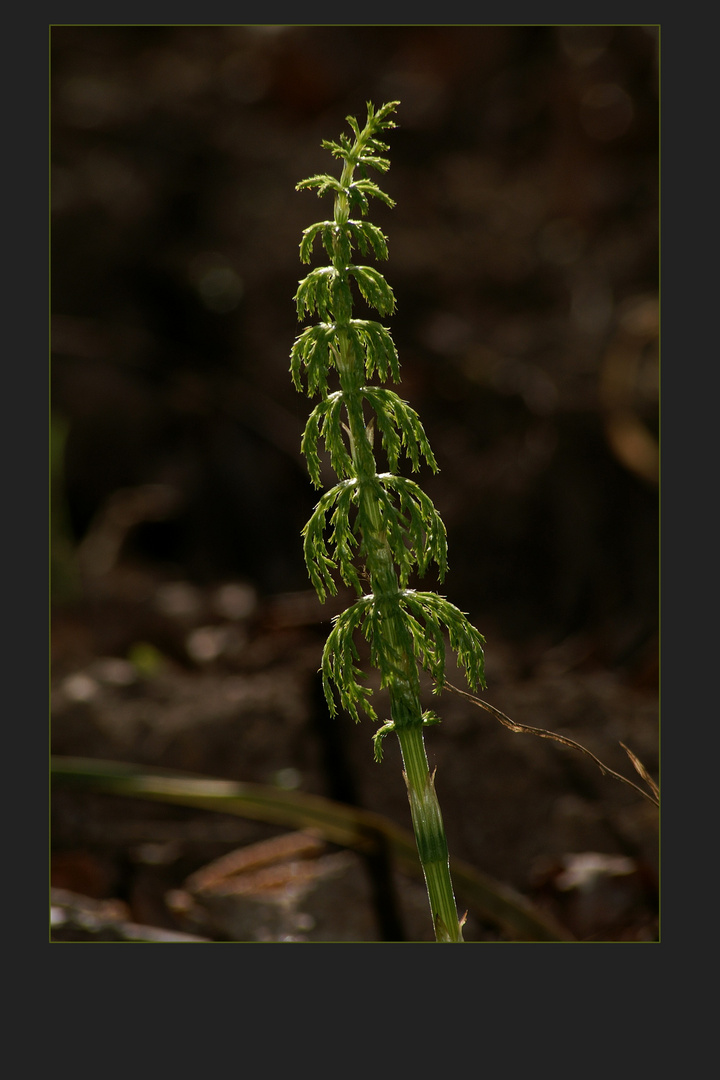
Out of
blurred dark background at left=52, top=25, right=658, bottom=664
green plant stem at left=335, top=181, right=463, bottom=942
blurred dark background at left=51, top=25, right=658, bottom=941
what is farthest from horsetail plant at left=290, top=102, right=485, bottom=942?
blurred dark background at left=52, top=25, right=658, bottom=664

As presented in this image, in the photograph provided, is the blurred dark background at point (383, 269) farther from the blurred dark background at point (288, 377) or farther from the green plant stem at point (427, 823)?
the green plant stem at point (427, 823)

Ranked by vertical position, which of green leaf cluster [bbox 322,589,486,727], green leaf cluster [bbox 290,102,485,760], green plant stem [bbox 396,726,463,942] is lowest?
green plant stem [bbox 396,726,463,942]

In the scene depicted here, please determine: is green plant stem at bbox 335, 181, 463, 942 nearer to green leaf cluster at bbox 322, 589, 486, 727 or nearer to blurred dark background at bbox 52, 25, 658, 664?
green leaf cluster at bbox 322, 589, 486, 727

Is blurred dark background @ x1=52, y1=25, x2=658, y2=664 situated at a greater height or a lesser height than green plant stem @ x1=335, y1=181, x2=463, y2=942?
greater

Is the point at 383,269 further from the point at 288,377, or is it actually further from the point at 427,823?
the point at 427,823

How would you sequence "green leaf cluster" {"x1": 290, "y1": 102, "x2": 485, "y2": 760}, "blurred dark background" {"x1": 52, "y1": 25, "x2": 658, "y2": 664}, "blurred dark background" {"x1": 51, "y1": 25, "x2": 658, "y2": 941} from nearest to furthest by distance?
"green leaf cluster" {"x1": 290, "y1": 102, "x2": 485, "y2": 760}
"blurred dark background" {"x1": 51, "y1": 25, "x2": 658, "y2": 941}
"blurred dark background" {"x1": 52, "y1": 25, "x2": 658, "y2": 664}

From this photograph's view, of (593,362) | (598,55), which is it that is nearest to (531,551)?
(593,362)
